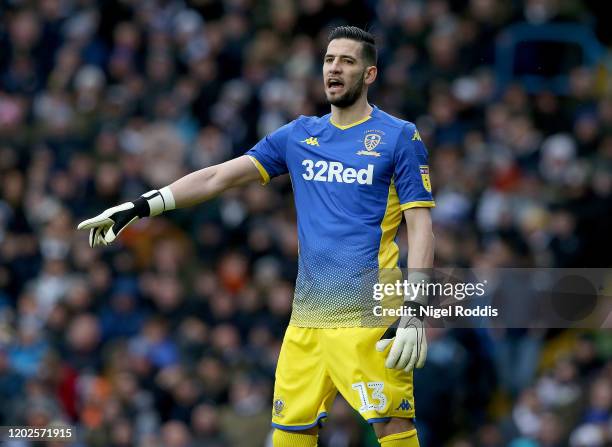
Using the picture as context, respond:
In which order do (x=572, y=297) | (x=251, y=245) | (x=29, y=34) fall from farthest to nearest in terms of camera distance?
(x=29, y=34) → (x=251, y=245) → (x=572, y=297)

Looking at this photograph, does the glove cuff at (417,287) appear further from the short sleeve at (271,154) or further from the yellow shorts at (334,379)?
the short sleeve at (271,154)

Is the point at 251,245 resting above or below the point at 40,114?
below

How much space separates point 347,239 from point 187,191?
3.57 feet

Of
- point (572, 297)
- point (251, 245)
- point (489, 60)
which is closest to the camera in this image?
point (572, 297)

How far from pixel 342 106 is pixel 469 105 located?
902 cm

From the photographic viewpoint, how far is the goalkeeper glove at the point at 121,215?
8.20m

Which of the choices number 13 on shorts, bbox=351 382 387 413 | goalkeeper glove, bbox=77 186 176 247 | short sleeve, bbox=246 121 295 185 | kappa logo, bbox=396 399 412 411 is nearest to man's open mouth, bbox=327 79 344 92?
short sleeve, bbox=246 121 295 185

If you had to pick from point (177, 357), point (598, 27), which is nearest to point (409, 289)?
point (177, 357)

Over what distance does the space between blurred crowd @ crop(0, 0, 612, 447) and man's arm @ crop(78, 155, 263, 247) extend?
196 inches

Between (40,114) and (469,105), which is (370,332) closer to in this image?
(469,105)

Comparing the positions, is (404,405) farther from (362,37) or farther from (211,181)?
(362,37)

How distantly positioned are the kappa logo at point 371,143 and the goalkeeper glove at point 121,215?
1.27 m

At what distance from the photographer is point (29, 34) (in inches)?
765

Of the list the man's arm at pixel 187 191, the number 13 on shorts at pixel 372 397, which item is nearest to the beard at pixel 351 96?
the man's arm at pixel 187 191
